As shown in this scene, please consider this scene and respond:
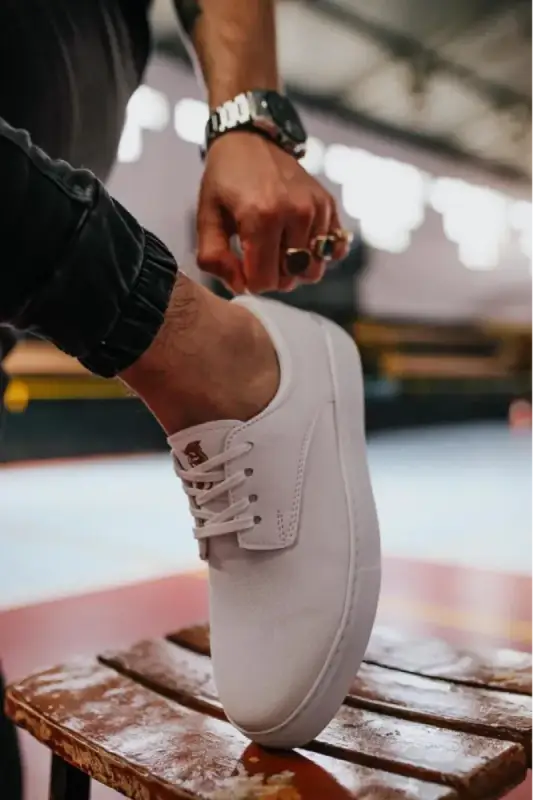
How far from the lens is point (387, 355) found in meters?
7.46

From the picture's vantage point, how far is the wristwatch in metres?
0.80

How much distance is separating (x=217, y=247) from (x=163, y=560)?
1.47 meters

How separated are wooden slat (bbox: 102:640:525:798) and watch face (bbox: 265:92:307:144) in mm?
509

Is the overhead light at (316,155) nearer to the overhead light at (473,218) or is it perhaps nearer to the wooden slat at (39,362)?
the overhead light at (473,218)

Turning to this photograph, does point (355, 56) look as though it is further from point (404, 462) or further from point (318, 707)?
point (318, 707)

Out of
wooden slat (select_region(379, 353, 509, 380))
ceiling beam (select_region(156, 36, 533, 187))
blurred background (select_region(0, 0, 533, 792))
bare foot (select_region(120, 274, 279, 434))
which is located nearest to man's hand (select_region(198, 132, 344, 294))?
bare foot (select_region(120, 274, 279, 434))

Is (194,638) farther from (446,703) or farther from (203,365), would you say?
(203,365)

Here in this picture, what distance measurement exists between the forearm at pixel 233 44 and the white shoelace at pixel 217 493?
1.36 feet

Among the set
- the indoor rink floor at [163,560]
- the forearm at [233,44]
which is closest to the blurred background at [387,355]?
the indoor rink floor at [163,560]

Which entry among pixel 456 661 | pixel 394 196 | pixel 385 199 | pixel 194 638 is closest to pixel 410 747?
pixel 456 661

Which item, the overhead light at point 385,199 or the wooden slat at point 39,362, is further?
the overhead light at point 385,199

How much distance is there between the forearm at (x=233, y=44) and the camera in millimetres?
855

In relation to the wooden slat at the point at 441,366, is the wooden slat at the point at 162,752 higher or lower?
lower

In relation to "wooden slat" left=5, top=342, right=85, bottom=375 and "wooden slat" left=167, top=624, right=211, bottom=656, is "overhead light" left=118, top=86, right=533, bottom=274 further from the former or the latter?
"wooden slat" left=167, top=624, right=211, bottom=656
